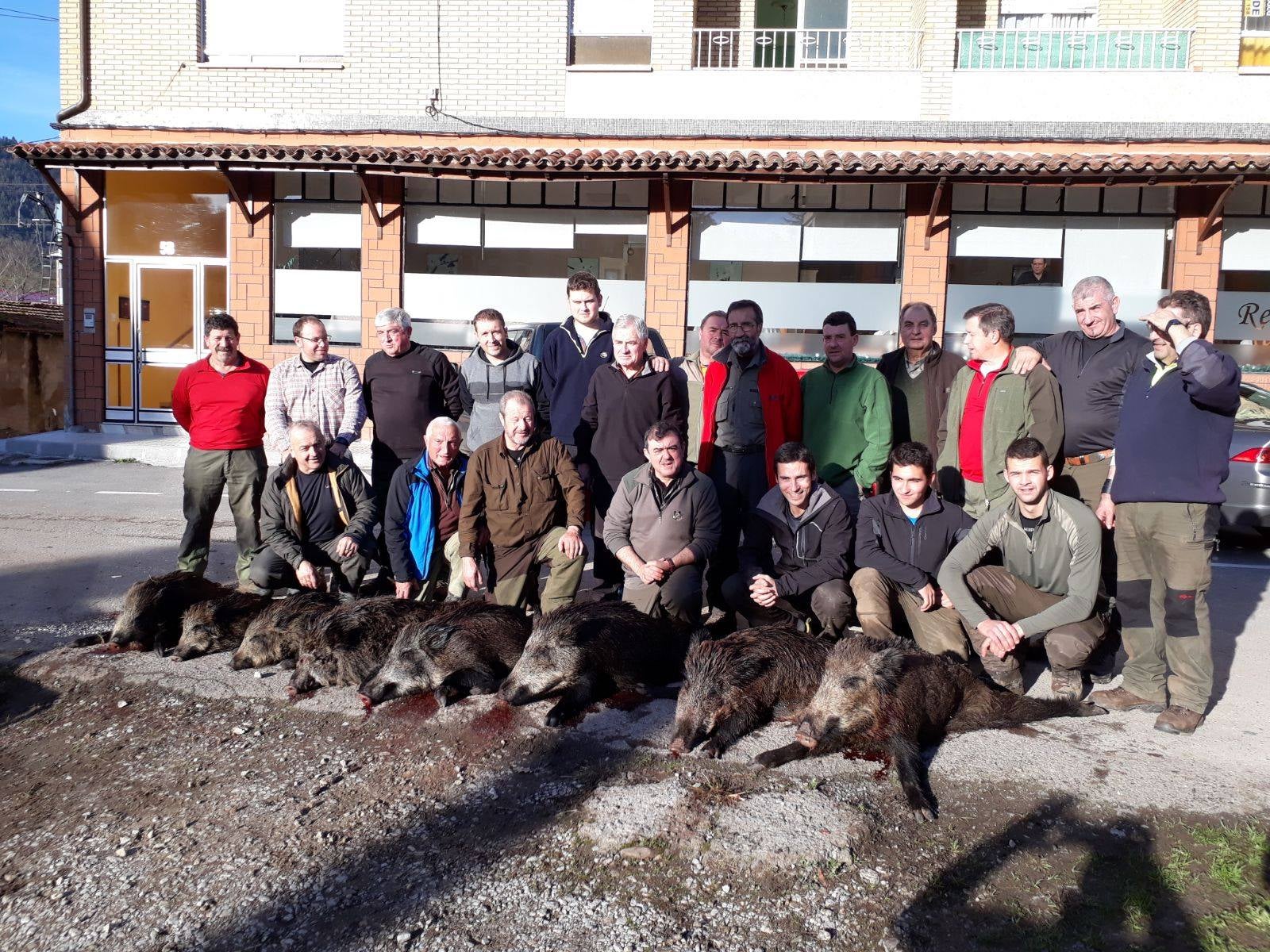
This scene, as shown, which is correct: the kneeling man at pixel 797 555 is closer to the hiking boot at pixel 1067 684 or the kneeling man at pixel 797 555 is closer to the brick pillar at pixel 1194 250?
the hiking boot at pixel 1067 684

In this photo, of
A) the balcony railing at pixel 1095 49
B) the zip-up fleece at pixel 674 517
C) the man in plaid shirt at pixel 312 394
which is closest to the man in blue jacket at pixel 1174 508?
the zip-up fleece at pixel 674 517

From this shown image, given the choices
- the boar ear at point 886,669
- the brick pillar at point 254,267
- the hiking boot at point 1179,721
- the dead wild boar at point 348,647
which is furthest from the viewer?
the brick pillar at point 254,267

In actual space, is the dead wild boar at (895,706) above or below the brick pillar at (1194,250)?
below

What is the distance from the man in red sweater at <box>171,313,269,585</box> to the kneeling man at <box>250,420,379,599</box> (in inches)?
13.7

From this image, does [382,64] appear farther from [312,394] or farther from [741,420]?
[741,420]

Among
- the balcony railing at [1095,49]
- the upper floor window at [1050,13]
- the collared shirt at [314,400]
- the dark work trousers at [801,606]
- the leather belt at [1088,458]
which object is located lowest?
the dark work trousers at [801,606]

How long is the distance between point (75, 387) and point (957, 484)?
13.2 metres

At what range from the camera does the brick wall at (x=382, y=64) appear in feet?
45.4

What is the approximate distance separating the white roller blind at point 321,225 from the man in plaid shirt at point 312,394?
788cm

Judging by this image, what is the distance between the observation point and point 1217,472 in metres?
4.27

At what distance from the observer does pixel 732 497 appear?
18.8ft

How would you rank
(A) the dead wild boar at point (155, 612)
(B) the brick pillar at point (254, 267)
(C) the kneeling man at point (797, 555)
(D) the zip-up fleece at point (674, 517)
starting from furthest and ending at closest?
(B) the brick pillar at point (254, 267) → (D) the zip-up fleece at point (674, 517) → (A) the dead wild boar at point (155, 612) → (C) the kneeling man at point (797, 555)

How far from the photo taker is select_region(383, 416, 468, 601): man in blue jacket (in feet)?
18.5

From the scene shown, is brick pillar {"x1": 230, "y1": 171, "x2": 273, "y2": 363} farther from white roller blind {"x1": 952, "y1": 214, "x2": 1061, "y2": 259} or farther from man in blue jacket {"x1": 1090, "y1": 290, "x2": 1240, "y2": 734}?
man in blue jacket {"x1": 1090, "y1": 290, "x2": 1240, "y2": 734}
